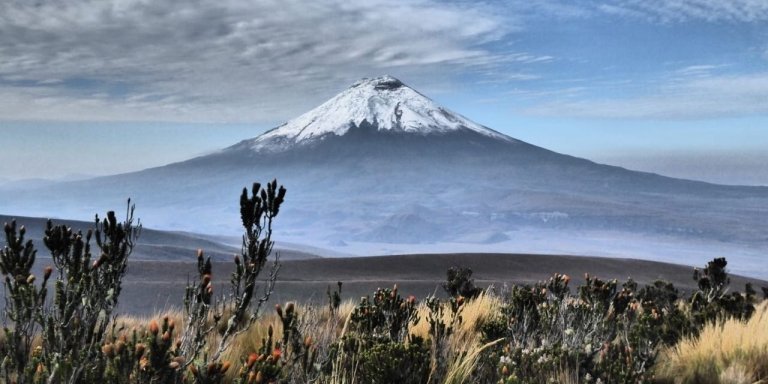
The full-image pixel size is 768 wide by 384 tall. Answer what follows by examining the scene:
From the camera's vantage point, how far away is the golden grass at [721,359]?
22.2 ft

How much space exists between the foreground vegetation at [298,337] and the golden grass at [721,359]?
0.02 metres

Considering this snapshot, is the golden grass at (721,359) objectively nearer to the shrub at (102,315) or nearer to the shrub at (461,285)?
the shrub at (102,315)

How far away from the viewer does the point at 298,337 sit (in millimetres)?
5246

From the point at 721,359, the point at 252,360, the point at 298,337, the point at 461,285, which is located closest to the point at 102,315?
the point at 298,337

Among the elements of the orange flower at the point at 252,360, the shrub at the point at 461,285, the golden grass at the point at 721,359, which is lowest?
the golden grass at the point at 721,359

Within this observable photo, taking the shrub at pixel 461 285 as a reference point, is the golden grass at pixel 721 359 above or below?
below

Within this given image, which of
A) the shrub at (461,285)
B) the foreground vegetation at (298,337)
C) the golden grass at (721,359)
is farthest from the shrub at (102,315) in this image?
the shrub at (461,285)

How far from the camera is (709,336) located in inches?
313

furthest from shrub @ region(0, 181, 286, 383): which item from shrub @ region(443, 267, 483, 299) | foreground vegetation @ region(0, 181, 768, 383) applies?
shrub @ region(443, 267, 483, 299)

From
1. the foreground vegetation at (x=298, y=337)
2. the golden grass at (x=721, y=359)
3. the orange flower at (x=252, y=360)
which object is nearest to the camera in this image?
the orange flower at (x=252, y=360)

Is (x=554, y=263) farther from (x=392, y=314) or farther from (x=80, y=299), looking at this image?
(x=80, y=299)

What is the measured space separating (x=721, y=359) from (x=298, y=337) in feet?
14.4

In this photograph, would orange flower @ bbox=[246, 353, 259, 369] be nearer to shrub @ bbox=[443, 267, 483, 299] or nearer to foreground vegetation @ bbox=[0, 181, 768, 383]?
foreground vegetation @ bbox=[0, 181, 768, 383]

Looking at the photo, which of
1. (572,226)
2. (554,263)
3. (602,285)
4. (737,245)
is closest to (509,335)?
(602,285)
